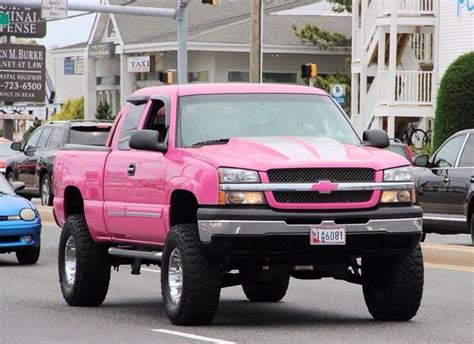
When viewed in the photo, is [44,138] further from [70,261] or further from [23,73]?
[23,73]

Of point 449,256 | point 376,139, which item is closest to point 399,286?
point 376,139

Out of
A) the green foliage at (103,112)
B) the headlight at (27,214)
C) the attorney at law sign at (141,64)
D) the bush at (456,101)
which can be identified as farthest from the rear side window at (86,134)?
the green foliage at (103,112)

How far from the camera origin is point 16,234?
725 inches

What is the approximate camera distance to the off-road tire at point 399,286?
1205 centimetres

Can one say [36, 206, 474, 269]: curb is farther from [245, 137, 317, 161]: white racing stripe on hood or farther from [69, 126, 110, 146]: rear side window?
[69, 126, 110, 146]: rear side window

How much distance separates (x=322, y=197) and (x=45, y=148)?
21.4 metres

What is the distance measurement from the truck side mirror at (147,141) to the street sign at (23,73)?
130 ft

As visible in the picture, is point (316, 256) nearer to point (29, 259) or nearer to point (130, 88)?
point (29, 259)

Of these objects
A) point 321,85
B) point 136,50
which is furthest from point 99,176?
point 136,50

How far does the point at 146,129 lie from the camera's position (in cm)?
1318

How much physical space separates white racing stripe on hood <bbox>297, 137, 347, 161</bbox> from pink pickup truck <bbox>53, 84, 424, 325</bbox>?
12 millimetres

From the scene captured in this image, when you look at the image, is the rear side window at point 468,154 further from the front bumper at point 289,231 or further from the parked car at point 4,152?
the parked car at point 4,152

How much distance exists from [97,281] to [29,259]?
18.0ft

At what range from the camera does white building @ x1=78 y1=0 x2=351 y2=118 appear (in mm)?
57000
